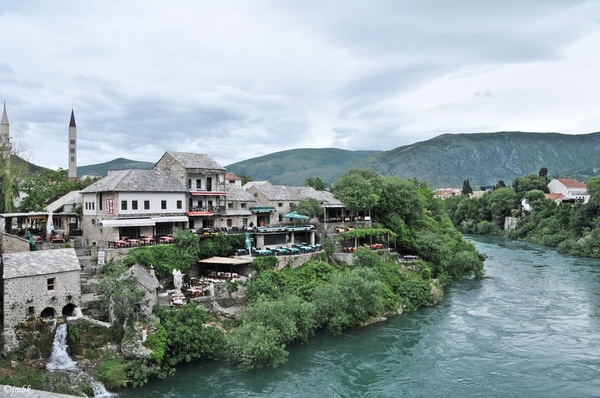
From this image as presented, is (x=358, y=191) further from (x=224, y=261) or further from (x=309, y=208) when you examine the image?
(x=224, y=261)

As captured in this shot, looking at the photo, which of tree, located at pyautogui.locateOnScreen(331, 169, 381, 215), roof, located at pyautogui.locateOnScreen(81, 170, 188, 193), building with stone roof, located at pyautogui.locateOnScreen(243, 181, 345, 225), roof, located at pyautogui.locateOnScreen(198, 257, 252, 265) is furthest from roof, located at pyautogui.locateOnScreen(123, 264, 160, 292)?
tree, located at pyautogui.locateOnScreen(331, 169, 381, 215)

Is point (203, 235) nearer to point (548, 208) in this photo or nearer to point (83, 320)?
point (83, 320)

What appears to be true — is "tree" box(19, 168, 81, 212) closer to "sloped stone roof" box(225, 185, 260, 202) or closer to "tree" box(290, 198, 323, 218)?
"sloped stone roof" box(225, 185, 260, 202)

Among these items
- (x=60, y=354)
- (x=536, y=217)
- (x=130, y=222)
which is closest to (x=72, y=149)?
(x=130, y=222)

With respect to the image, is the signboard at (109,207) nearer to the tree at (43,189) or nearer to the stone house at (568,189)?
the tree at (43,189)

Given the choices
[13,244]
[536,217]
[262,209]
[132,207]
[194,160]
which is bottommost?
[536,217]

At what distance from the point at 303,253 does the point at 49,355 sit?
2357cm

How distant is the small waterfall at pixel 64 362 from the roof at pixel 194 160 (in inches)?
885

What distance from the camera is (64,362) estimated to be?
25.3m

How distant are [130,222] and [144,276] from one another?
25.9ft

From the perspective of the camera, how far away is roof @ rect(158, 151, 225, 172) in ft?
152

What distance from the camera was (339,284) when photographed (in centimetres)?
3634

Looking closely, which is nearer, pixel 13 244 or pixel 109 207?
pixel 13 244

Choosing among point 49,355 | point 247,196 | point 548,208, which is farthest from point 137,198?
point 548,208
